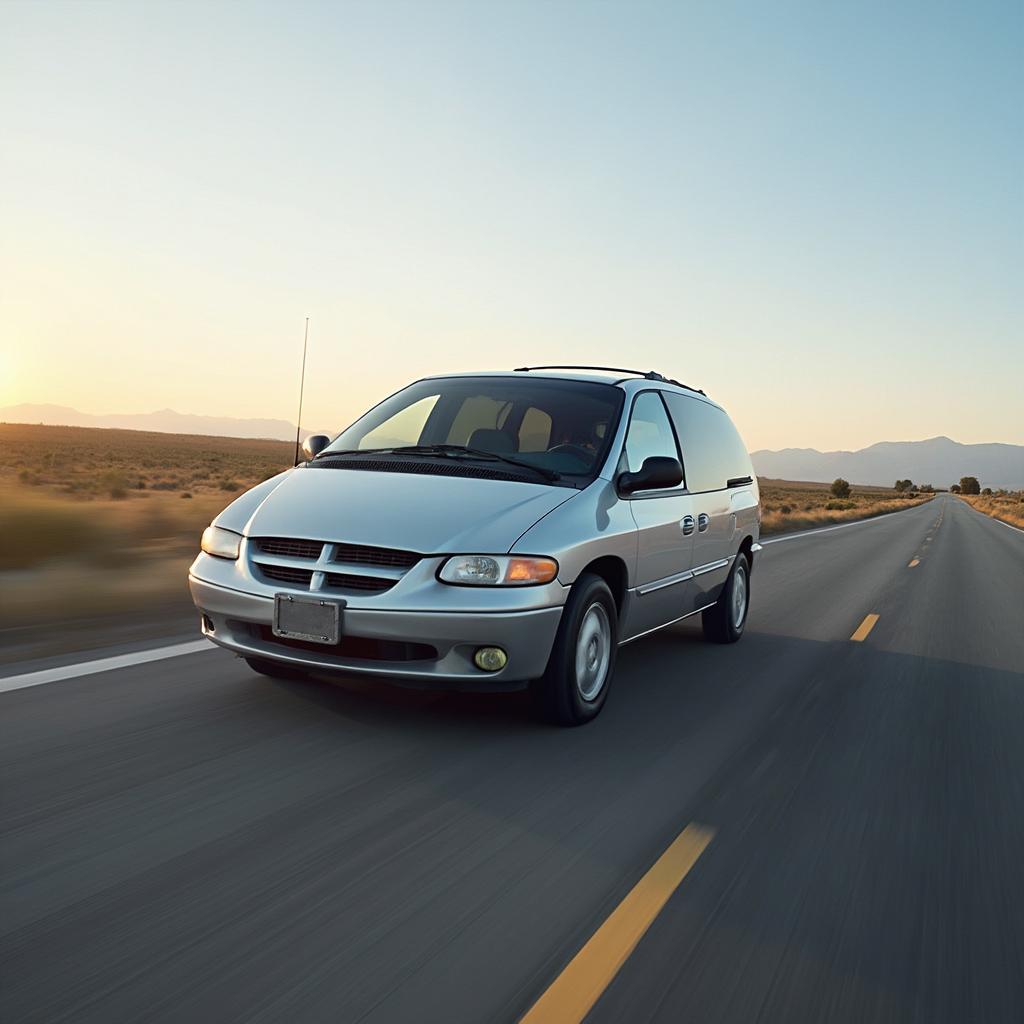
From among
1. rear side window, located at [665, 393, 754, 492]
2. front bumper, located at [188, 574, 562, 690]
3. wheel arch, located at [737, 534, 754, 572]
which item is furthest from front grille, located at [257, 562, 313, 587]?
wheel arch, located at [737, 534, 754, 572]

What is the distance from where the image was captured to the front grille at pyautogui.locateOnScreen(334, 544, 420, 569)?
14.8 feet

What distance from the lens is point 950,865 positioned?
3.72 metres

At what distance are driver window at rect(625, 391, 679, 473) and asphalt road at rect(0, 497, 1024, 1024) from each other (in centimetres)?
142

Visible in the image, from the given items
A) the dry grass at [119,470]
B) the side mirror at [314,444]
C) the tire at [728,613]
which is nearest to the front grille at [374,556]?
the side mirror at [314,444]

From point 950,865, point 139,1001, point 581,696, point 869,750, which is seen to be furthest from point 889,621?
point 139,1001

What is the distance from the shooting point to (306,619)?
179 inches

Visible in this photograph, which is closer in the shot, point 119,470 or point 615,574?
point 615,574

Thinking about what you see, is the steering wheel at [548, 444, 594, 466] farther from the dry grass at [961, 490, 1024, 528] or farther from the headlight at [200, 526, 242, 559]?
the dry grass at [961, 490, 1024, 528]

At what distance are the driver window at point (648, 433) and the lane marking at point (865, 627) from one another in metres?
3.26

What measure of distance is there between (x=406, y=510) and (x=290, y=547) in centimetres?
56

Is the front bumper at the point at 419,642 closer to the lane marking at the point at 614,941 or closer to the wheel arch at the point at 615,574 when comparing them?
the wheel arch at the point at 615,574

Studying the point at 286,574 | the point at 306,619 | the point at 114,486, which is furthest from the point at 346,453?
the point at 114,486

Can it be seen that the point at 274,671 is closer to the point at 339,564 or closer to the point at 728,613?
the point at 339,564

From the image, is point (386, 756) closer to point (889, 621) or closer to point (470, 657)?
point (470, 657)
